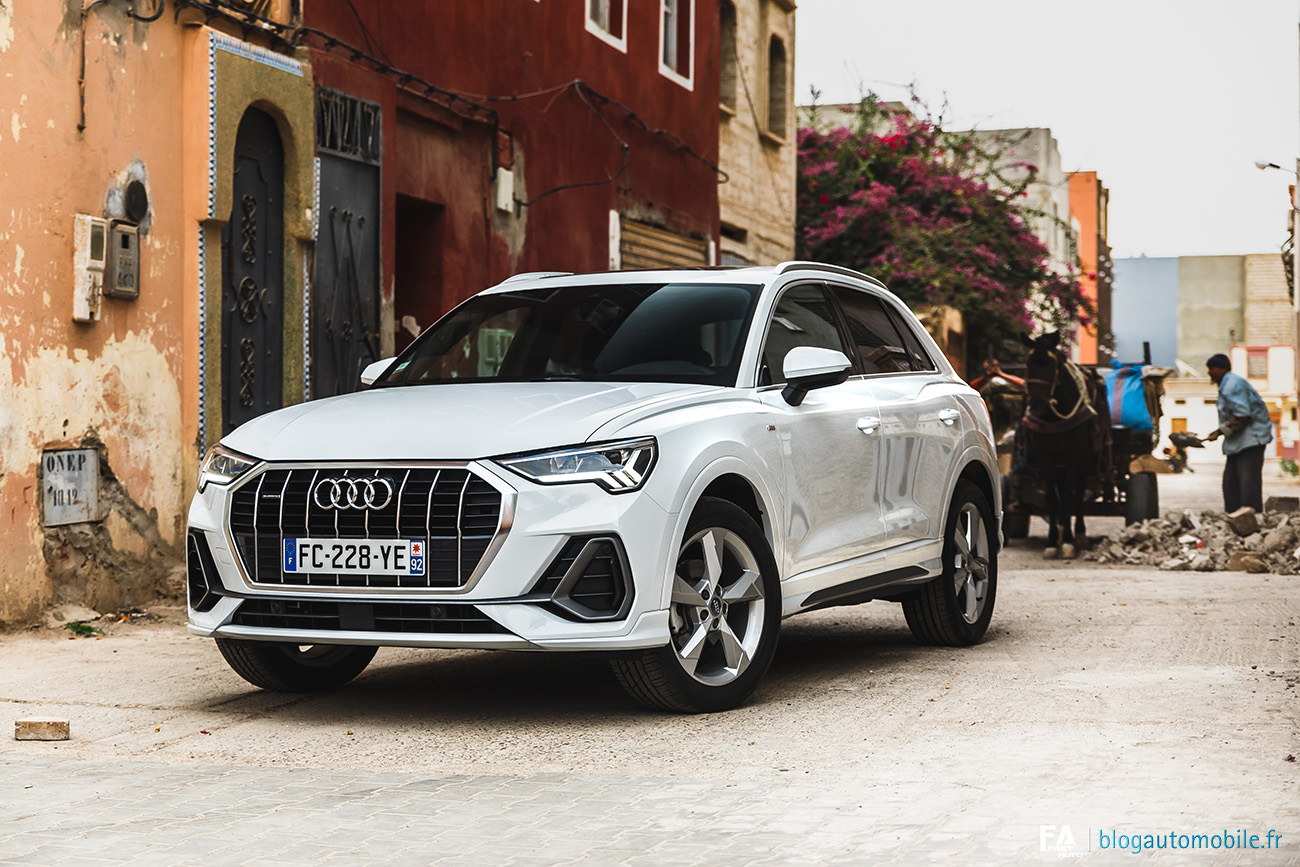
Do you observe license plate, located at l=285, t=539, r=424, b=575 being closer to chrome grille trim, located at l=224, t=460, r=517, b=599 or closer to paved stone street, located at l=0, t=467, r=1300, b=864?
chrome grille trim, located at l=224, t=460, r=517, b=599

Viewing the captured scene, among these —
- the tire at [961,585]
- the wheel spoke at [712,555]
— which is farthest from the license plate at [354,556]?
the tire at [961,585]

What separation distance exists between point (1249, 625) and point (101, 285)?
22.0 ft

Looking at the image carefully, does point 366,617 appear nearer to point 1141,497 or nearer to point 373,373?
point 373,373

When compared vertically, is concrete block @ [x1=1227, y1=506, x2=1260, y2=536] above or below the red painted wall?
below

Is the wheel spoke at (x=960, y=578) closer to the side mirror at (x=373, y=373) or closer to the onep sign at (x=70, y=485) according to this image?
the side mirror at (x=373, y=373)

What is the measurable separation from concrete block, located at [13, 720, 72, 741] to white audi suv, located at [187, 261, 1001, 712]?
62 centimetres

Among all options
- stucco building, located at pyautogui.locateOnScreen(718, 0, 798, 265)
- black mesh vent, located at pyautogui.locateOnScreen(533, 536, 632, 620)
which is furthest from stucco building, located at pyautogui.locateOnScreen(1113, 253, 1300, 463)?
black mesh vent, located at pyautogui.locateOnScreen(533, 536, 632, 620)

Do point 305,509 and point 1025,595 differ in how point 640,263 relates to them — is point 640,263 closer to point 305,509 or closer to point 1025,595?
point 1025,595

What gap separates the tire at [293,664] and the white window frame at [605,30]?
1117 cm

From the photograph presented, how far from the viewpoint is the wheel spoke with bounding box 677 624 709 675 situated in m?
6.10

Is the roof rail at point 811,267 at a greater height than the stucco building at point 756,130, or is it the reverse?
the stucco building at point 756,130

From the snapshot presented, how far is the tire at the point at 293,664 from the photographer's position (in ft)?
21.6

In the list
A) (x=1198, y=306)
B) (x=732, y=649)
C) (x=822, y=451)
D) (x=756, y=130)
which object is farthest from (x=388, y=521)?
(x=1198, y=306)

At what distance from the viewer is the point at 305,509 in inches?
234
